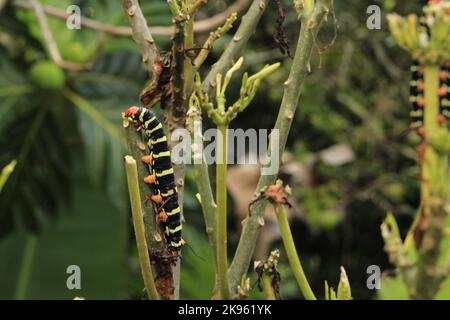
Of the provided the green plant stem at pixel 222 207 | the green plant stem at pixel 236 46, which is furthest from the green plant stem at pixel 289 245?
the green plant stem at pixel 236 46

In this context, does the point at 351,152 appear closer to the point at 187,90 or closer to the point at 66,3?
the point at 66,3

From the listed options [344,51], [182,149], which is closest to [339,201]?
[344,51]

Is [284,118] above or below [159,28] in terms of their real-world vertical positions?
below

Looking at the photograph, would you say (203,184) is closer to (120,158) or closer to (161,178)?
(161,178)

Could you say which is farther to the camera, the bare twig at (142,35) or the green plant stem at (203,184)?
the bare twig at (142,35)

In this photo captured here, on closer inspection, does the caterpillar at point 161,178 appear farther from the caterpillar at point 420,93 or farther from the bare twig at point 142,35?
the caterpillar at point 420,93

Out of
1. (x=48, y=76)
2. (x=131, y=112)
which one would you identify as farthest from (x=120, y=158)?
(x=131, y=112)
